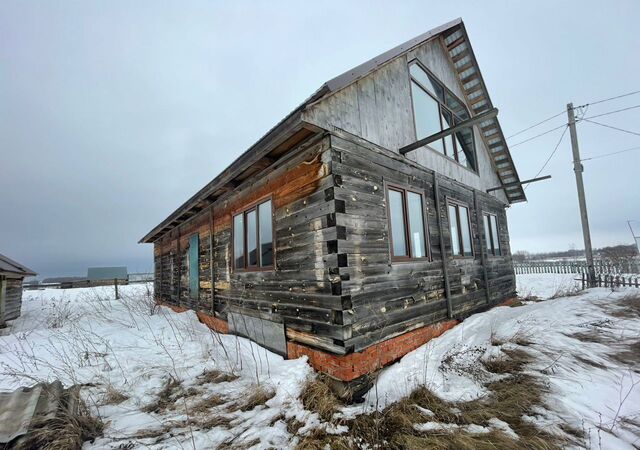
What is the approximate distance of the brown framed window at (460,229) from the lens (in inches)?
297

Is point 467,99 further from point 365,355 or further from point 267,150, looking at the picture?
point 365,355

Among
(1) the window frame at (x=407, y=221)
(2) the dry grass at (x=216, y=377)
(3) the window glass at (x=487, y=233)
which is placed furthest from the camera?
(3) the window glass at (x=487, y=233)

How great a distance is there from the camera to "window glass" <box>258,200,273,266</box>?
19.4 feet

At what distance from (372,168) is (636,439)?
4688 millimetres

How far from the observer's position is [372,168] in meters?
5.27

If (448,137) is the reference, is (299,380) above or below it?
below

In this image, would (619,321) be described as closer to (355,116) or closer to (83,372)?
(355,116)

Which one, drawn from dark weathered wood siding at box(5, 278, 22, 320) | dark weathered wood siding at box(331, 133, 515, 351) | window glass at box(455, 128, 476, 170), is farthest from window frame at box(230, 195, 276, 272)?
dark weathered wood siding at box(5, 278, 22, 320)

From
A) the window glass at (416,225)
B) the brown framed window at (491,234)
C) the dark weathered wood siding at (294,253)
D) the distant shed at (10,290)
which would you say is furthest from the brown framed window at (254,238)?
the distant shed at (10,290)

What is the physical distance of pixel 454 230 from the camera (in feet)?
25.1

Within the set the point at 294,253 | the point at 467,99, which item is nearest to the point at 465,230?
the point at 467,99

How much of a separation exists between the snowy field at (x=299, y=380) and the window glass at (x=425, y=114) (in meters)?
5.01

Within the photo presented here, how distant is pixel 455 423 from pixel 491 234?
856 centimetres

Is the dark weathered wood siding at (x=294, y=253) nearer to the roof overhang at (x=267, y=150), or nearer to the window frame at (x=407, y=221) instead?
the roof overhang at (x=267, y=150)
